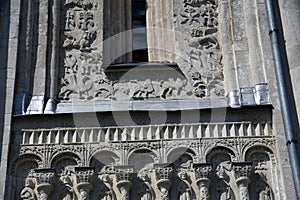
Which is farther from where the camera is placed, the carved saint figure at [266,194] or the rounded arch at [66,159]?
the rounded arch at [66,159]

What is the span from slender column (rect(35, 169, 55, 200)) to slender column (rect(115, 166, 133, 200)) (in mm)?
838

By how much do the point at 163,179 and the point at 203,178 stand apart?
504mm

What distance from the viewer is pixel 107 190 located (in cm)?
888

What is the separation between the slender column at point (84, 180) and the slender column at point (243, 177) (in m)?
1.84

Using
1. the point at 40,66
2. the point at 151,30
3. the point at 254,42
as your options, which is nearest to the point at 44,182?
the point at 40,66

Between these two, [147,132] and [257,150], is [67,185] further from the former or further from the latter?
[257,150]

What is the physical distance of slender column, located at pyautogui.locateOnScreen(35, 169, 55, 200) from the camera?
8.75 m

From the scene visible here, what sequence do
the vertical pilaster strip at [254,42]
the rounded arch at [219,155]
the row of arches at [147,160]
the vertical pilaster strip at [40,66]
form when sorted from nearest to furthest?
1. the row of arches at [147,160]
2. the rounded arch at [219,155]
3. the vertical pilaster strip at [40,66]
4. the vertical pilaster strip at [254,42]

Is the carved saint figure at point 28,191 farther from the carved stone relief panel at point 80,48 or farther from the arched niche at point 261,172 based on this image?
the arched niche at point 261,172

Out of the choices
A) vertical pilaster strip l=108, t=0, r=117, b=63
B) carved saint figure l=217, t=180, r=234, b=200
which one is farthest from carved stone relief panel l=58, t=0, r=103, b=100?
carved saint figure l=217, t=180, r=234, b=200

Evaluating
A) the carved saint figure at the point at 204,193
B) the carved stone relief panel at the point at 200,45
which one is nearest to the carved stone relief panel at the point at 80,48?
the carved stone relief panel at the point at 200,45

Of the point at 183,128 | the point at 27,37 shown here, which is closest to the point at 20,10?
the point at 27,37

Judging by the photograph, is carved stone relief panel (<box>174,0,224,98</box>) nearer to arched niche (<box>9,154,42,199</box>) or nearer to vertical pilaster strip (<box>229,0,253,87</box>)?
vertical pilaster strip (<box>229,0,253,87</box>)

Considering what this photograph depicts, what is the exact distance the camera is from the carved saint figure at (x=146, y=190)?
881 cm
